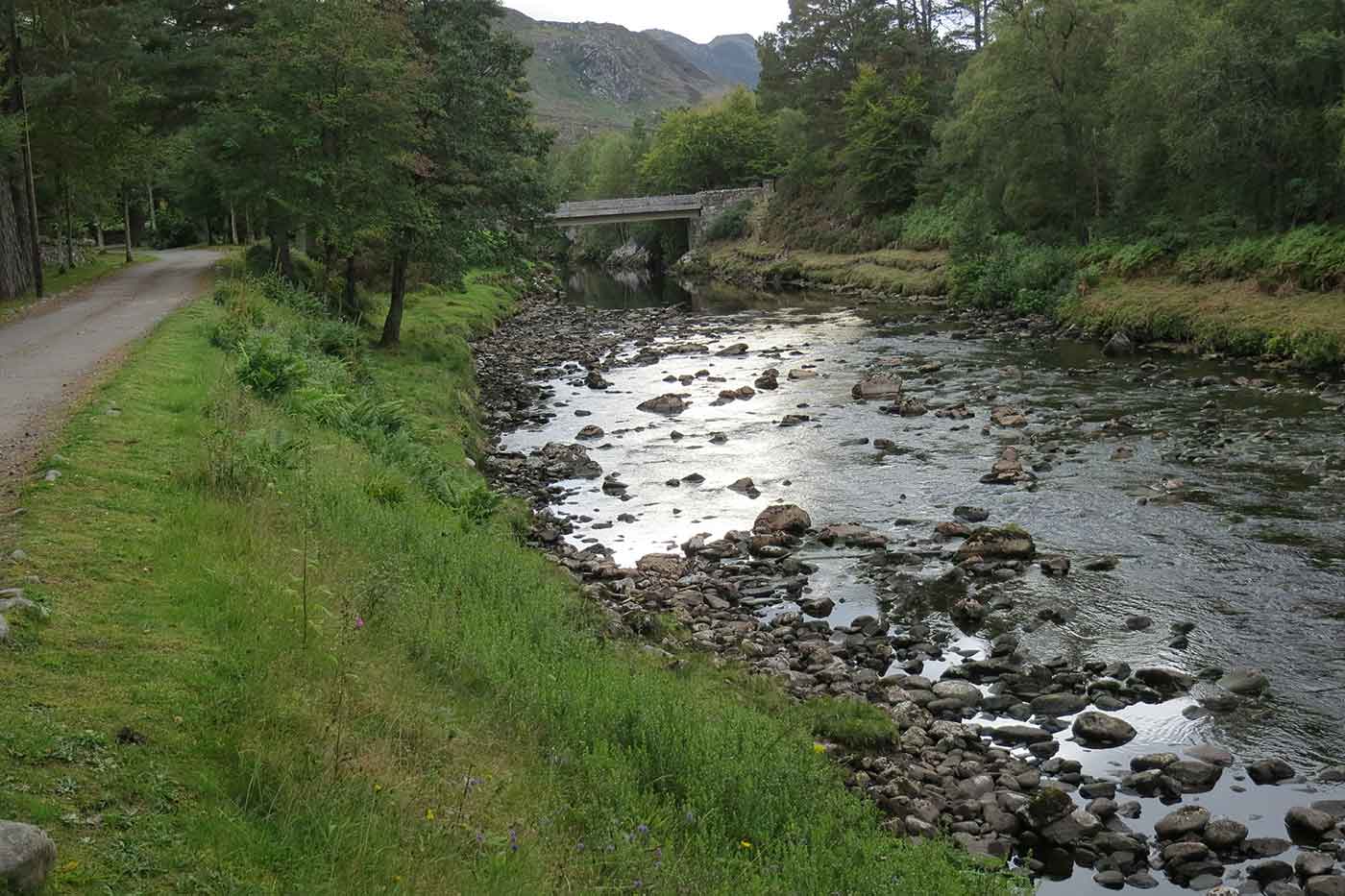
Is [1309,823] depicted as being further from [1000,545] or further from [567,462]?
[567,462]

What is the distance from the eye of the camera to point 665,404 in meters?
31.3

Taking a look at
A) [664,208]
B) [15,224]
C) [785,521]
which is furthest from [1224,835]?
[664,208]

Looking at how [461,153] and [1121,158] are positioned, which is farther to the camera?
[1121,158]

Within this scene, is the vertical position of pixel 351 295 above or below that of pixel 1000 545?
above

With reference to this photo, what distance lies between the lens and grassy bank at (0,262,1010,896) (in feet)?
19.3

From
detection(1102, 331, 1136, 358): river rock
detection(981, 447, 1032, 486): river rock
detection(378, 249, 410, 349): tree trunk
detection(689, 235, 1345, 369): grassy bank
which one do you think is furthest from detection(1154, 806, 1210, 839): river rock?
detection(1102, 331, 1136, 358): river rock

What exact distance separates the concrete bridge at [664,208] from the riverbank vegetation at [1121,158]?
69.7ft

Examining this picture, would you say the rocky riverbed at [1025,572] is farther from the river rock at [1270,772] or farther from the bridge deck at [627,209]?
the bridge deck at [627,209]

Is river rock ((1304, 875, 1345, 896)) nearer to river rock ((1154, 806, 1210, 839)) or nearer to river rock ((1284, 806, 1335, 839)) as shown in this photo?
river rock ((1284, 806, 1335, 839))

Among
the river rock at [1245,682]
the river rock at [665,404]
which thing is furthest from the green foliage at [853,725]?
the river rock at [665,404]

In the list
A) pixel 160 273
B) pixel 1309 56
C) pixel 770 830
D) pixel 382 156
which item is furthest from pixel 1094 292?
pixel 770 830

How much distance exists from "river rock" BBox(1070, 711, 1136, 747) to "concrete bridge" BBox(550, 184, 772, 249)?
8862cm

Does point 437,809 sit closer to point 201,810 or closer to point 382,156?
point 201,810

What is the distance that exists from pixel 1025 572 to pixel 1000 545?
84 cm
